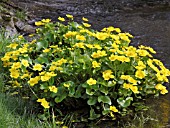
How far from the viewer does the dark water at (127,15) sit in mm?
5934

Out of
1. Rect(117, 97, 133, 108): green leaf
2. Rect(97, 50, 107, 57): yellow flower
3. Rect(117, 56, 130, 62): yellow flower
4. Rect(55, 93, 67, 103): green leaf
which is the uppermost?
Rect(97, 50, 107, 57): yellow flower

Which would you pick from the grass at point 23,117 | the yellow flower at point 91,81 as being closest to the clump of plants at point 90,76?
the yellow flower at point 91,81

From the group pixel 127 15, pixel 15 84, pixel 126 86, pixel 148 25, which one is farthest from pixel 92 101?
pixel 127 15

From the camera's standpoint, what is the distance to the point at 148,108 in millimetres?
3779

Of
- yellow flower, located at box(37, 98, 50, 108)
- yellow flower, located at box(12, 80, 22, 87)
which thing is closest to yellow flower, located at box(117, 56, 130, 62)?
yellow flower, located at box(37, 98, 50, 108)

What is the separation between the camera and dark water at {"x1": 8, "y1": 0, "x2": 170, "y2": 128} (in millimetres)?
5934

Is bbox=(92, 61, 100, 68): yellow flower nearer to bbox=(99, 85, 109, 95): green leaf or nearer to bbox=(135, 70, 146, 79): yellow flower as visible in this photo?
bbox=(99, 85, 109, 95): green leaf

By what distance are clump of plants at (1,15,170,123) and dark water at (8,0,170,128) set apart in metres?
1.28

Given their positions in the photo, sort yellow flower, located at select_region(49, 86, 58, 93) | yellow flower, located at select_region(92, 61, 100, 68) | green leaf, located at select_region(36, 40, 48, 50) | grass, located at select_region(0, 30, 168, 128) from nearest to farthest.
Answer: grass, located at select_region(0, 30, 168, 128) → yellow flower, located at select_region(49, 86, 58, 93) → yellow flower, located at select_region(92, 61, 100, 68) → green leaf, located at select_region(36, 40, 48, 50)

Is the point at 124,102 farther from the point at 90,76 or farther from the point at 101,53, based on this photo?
the point at 101,53

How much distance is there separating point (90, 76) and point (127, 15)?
13.7 feet

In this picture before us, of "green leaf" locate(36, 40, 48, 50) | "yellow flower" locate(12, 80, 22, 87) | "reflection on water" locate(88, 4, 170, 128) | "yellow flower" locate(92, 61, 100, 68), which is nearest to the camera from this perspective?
"yellow flower" locate(92, 61, 100, 68)

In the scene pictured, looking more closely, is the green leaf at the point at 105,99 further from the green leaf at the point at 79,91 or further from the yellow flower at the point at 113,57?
the yellow flower at the point at 113,57

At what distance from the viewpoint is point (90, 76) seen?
3.60m
